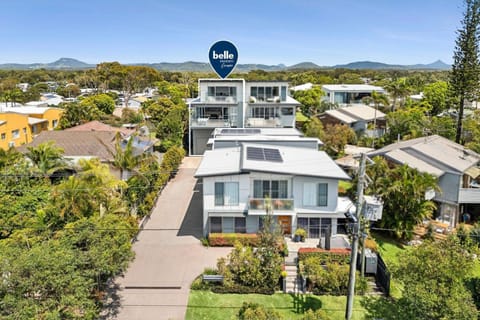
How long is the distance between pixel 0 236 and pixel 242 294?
52.5ft

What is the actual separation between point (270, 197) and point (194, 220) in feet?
22.2

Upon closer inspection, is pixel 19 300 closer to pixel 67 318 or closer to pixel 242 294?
pixel 67 318

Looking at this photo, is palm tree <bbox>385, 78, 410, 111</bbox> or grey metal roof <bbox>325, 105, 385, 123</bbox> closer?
grey metal roof <bbox>325, 105, 385, 123</bbox>

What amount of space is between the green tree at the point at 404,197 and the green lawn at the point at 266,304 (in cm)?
766

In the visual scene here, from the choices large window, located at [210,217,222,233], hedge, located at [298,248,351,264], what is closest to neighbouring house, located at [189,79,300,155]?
large window, located at [210,217,222,233]

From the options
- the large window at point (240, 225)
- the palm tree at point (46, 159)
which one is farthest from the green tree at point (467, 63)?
the palm tree at point (46, 159)

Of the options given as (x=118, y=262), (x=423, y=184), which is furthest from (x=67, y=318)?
(x=423, y=184)

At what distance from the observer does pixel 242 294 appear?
1866 cm

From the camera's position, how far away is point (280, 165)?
24.7 meters

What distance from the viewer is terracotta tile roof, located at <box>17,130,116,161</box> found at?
33.8 meters

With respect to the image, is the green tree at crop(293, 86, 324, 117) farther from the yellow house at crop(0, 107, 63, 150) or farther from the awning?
the yellow house at crop(0, 107, 63, 150)

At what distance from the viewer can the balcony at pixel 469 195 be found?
2577 cm

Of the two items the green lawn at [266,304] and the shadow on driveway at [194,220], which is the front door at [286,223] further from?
the green lawn at [266,304]

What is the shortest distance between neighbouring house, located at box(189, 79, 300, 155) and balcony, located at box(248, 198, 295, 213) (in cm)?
2265
